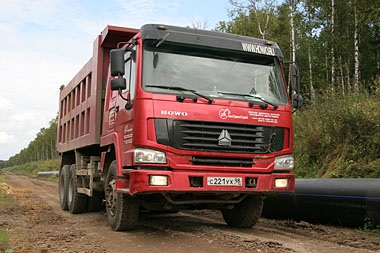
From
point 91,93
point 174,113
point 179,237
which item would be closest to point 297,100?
point 174,113

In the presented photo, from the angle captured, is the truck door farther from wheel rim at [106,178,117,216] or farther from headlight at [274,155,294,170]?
headlight at [274,155,294,170]

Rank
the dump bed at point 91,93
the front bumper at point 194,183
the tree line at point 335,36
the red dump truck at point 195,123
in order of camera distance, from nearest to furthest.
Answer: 1. the front bumper at point 194,183
2. the red dump truck at point 195,123
3. the dump bed at point 91,93
4. the tree line at point 335,36

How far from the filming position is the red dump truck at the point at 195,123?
536cm

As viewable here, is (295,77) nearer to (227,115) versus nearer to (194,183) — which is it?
(227,115)

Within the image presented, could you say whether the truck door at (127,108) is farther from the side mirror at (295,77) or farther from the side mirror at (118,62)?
the side mirror at (295,77)

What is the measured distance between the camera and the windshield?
18.7ft

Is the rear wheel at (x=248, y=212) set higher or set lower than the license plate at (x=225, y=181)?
lower

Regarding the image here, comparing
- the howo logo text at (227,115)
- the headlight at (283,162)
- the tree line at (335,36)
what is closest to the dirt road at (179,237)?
the headlight at (283,162)

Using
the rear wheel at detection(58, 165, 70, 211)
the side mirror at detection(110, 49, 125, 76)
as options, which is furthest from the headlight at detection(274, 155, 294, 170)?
the rear wheel at detection(58, 165, 70, 211)

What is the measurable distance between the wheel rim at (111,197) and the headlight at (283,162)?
2.41 m

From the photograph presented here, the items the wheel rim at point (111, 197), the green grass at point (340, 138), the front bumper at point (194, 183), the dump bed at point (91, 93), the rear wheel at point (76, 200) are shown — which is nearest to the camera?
the front bumper at point (194, 183)

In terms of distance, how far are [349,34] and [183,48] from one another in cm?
2072

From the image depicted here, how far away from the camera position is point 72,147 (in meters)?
10.1

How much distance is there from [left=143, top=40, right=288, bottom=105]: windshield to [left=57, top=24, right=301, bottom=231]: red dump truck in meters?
0.01
